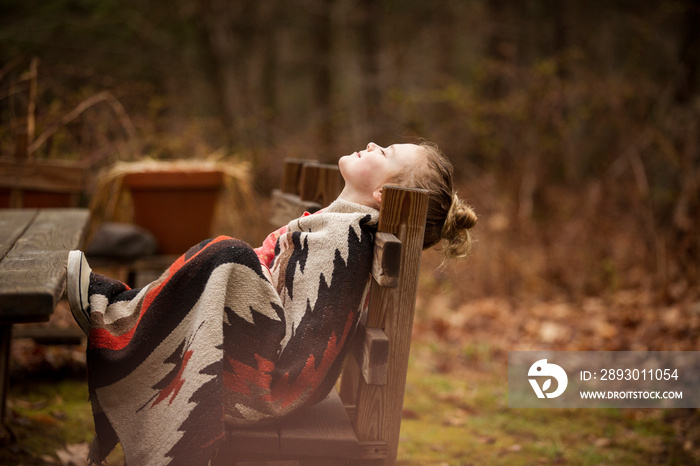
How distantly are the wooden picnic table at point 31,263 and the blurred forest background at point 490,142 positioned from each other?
3.44 feet

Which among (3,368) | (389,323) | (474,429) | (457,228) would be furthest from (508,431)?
(3,368)

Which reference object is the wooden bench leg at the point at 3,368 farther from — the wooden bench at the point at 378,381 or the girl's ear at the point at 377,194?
the girl's ear at the point at 377,194

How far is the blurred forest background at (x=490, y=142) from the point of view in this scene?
410 cm

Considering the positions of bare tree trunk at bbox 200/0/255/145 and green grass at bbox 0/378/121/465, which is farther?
bare tree trunk at bbox 200/0/255/145

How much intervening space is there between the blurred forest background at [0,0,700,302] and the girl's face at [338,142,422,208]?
265cm

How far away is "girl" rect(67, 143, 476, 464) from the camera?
5.58ft

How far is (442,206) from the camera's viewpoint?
83.4 inches

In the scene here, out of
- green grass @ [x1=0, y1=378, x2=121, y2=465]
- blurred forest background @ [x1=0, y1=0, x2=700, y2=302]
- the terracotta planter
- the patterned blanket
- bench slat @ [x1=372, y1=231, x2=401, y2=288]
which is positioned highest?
blurred forest background @ [x1=0, y1=0, x2=700, y2=302]

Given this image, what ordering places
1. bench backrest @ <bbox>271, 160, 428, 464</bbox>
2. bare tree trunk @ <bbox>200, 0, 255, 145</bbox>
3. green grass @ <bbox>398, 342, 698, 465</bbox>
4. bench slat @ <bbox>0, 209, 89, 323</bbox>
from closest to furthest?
bench slat @ <bbox>0, 209, 89, 323</bbox> → bench backrest @ <bbox>271, 160, 428, 464</bbox> → green grass @ <bbox>398, 342, 698, 465</bbox> → bare tree trunk @ <bbox>200, 0, 255, 145</bbox>

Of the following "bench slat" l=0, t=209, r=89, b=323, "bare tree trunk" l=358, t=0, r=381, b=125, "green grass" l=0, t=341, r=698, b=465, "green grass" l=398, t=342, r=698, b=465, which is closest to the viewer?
"bench slat" l=0, t=209, r=89, b=323

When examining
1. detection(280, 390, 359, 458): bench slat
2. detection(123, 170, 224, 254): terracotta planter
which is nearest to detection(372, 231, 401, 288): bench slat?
detection(280, 390, 359, 458): bench slat

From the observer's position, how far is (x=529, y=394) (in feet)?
14.6

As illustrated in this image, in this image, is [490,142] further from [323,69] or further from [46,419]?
[46,419]

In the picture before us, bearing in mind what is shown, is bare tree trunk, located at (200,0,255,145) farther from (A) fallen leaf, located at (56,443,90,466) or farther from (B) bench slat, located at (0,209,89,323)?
(B) bench slat, located at (0,209,89,323)
